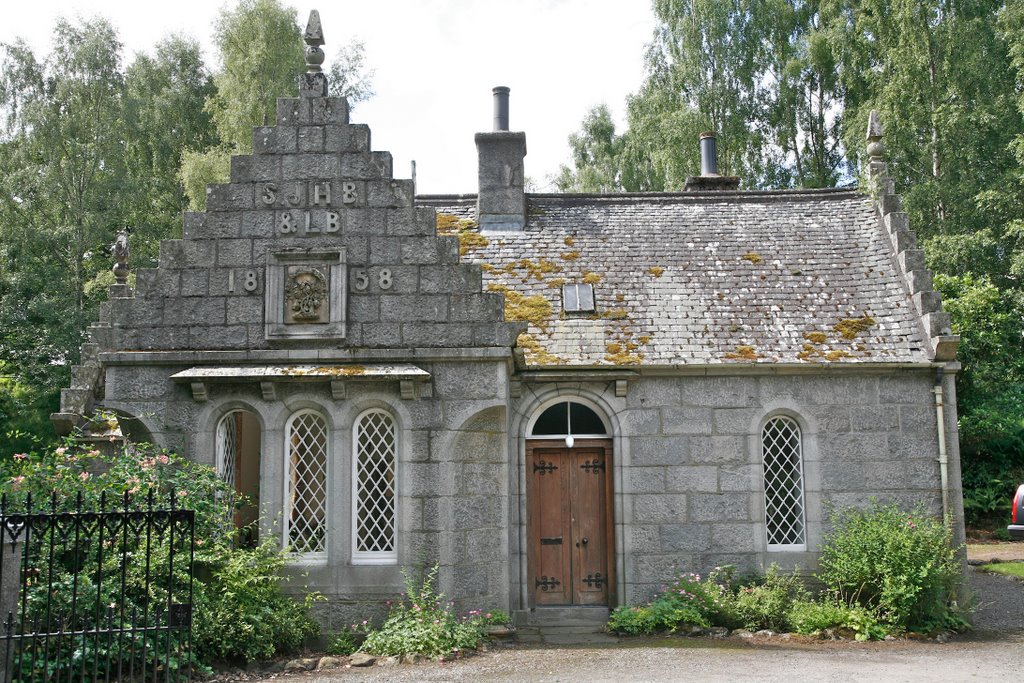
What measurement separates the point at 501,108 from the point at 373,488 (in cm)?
782

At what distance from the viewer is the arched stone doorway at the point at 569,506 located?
1301 centimetres

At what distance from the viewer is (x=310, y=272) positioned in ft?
37.4

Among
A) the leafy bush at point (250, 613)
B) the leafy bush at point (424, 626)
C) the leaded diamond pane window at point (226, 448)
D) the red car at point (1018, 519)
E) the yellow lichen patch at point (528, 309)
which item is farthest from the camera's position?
the yellow lichen patch at point (528, 309)

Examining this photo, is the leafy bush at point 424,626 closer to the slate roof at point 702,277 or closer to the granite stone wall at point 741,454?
the granite stone wall at point 741,454

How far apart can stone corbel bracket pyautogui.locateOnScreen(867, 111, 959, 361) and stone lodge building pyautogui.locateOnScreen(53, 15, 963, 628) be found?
4cm

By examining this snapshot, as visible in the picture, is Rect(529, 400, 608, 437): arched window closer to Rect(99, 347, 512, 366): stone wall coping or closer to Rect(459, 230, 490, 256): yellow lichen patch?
Rect(99, 347, 512, 366): stone wall coping

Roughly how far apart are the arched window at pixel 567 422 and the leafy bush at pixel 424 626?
3.01 meters

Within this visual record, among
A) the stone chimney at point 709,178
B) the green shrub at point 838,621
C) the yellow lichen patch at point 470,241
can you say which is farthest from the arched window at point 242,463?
the stone chimney at point 709,178

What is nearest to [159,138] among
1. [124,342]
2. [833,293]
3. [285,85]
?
[285,85]

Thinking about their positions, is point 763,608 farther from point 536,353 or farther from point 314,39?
point 314,39

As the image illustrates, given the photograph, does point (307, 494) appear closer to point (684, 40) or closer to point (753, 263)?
point (753, 263)

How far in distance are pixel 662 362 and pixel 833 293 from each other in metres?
3.15

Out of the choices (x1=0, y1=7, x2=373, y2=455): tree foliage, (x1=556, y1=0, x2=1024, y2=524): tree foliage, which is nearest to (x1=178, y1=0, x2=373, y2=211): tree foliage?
(x1=0, y1=7, x2=373, y2=455): tree foliage

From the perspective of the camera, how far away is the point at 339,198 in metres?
11.5
